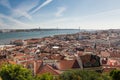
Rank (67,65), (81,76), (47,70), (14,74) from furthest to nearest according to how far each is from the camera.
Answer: (67,65)
(47,70)
(14,74)
(81,76)

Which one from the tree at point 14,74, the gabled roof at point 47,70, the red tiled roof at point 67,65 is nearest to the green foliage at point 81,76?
the tree at point 14,74

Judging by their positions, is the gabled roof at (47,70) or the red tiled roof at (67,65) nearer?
the gabled roof at (47,70)

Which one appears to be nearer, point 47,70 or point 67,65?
point 47,70

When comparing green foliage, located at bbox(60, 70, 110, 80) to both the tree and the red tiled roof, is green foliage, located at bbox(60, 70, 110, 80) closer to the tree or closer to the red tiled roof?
the tree

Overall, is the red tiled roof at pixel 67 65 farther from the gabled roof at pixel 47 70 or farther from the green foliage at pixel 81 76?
the green foliage at pixel 81 76

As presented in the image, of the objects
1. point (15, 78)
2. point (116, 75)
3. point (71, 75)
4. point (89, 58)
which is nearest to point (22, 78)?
point (15, 78)

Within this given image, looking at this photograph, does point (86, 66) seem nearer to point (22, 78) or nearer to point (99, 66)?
point (99, 66)

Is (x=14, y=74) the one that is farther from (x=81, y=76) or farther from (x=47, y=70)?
(x=81, y=76)

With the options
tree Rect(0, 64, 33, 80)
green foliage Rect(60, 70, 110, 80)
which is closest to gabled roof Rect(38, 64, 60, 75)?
tree Rect(0, 64, 33, 80)

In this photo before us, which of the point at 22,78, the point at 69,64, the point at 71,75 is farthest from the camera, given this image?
the point at 69,64

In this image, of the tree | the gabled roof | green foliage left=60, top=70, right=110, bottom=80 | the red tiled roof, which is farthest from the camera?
the red tiled roof

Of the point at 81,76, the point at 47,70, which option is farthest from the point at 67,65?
the point at 81,76
